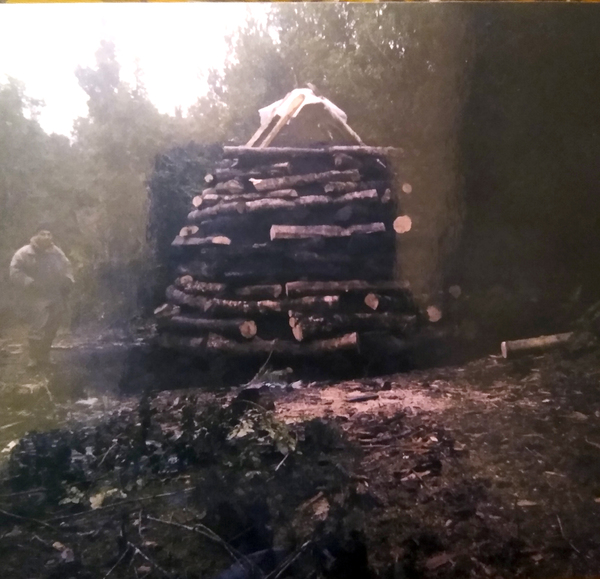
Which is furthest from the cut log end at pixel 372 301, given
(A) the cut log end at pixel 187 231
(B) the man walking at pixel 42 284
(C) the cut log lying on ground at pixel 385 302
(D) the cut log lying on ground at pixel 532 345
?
(B) the man walking at pixel 42 284

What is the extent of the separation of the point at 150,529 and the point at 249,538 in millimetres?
271

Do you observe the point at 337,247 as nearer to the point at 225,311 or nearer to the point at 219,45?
the point at 225,311

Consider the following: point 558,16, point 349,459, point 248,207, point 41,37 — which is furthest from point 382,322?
point 41,37

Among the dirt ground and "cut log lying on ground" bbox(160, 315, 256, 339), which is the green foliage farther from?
the dirt ground

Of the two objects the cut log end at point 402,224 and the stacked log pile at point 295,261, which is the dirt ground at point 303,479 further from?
the cut log end at point 402,224

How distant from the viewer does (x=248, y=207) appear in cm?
146

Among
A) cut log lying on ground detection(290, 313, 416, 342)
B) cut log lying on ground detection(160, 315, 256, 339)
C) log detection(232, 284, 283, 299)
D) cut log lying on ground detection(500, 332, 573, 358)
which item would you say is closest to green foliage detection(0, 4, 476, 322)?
cut log lying on ground detection(160, 315, 256, 339)

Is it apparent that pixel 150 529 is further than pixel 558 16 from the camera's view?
No

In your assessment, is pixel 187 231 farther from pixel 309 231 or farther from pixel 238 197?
pixel 309 231

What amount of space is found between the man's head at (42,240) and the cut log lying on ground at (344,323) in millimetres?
701

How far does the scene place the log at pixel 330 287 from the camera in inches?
57.8

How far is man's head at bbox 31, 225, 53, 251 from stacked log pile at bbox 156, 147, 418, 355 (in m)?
0.39

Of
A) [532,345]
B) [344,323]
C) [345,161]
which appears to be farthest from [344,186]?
[532,345]

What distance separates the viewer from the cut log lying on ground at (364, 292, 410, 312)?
1472mm
